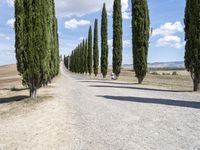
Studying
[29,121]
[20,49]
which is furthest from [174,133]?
[20,49]

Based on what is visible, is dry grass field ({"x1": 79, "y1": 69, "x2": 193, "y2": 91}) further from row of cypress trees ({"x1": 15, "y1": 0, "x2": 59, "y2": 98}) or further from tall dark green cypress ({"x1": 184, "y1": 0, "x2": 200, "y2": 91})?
row of cypress trees ({"x1": 15, "y1": 0, "x2": 59, "y2": 98})

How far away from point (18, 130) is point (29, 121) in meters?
1.48

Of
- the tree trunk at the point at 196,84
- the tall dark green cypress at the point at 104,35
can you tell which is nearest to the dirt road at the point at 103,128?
the tree trunk at the point at 196,84

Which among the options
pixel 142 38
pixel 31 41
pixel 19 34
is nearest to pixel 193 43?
pixel 142 38

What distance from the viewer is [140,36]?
32.8 m

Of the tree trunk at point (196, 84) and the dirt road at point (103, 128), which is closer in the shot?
the dirt road at point (103, 128)

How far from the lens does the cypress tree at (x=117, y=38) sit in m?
44.4

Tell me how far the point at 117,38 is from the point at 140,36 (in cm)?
1234

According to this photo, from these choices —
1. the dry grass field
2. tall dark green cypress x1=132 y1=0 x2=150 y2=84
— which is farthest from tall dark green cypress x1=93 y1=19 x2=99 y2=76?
tall dark green cypress x1=132 y1=0 x2=150 y2=84

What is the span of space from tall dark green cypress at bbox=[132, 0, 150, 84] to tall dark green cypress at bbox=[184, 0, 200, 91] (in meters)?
8.94

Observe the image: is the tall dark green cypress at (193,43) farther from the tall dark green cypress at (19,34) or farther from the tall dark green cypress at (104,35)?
the tall dark green cypress at (104,35)

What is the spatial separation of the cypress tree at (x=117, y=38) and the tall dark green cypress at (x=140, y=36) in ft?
35.8

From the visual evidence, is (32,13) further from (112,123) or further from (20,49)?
(112,123)

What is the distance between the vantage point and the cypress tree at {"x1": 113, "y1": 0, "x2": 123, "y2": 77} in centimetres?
4438
